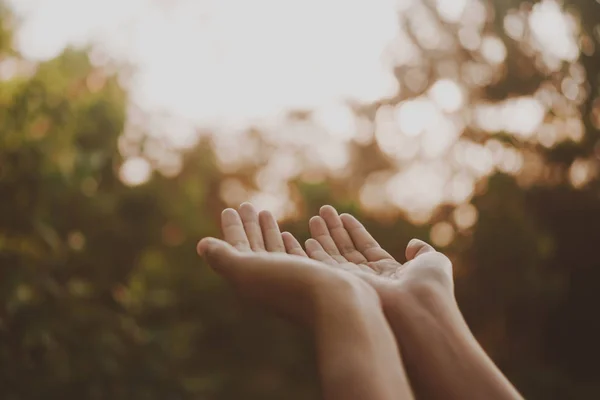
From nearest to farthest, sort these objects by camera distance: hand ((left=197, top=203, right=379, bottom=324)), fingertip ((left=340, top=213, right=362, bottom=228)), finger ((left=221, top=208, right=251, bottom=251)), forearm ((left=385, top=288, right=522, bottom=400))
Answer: forearm ((left=385, top=288, right=522, bottom=400))
hand ((left=197, top=203, right=379, bottom=324))
finger ((left=221, top=208, right=251, bottom=251))
fingertip ((left=340, top=213, right=362, bottom=228))

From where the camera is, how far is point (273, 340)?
35.7 feet

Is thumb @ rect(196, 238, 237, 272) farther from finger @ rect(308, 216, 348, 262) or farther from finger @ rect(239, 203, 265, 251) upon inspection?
finger @ rect(308, 216, 348, 262)

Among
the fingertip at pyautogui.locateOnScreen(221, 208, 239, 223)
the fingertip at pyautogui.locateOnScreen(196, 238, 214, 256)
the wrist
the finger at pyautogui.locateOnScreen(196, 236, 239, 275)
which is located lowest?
the wrist

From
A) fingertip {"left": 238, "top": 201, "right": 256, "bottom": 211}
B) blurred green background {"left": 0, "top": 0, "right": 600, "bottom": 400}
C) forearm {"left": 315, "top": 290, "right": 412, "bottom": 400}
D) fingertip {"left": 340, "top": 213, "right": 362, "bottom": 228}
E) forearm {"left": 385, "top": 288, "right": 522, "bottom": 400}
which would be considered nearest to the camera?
forearm {"left": 315, "top": 290, "right": 412, "bottom": 400}

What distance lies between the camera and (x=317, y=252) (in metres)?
2.11

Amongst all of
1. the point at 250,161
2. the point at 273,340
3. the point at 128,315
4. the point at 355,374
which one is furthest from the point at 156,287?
the point at 250,161

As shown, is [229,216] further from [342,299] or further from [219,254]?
[342,299]

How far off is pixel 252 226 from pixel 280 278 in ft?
1.37

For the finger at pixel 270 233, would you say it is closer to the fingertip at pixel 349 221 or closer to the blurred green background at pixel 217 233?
the fingertip at pixel 349 221

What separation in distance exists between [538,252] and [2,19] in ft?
31.0

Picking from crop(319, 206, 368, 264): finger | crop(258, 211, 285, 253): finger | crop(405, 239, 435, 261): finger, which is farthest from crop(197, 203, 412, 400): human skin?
crop(405, 239, 435, 261): finger

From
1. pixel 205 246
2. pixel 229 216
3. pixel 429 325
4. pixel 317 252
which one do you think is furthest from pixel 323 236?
pixel 429 325

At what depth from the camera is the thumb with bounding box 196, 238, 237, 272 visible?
5.85ft

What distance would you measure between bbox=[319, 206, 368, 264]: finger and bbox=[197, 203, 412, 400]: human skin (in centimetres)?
26
